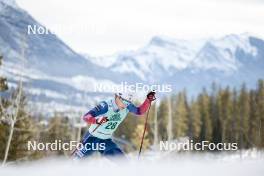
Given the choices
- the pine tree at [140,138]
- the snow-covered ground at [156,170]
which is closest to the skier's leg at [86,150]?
the snow-covered ground at [156,170]

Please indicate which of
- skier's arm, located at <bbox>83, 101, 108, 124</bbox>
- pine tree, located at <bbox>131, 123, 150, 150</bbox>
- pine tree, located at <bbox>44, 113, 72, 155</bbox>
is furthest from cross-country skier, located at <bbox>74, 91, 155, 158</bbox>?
pine tree, located at <bbox>131, 123, 150, 150</bbox>

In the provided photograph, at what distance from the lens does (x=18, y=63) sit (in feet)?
39.7

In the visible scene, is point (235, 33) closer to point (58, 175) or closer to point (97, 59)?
point (97, 59)

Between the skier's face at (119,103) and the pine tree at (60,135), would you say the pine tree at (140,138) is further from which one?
the skier's face at (119,103)

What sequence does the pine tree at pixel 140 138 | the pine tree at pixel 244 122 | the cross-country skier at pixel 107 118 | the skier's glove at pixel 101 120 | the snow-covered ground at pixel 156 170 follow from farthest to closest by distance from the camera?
the pine tree at pixel 140 138
the pine tree at pixel 244 122
the skier's glove at pixel 101 120
the cross-country skier at pixel 107 118
the snow-covered ground at pixel 156 170

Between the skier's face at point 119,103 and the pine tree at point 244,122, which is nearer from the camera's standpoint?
the skier's face at point 119,103

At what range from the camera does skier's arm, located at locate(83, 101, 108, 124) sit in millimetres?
5531

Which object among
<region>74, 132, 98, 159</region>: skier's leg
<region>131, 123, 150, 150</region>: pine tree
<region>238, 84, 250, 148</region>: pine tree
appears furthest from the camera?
<region>131, 123, 150, 150</region>: pine tree

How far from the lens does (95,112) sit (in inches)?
222

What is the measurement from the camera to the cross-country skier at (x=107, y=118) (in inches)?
220

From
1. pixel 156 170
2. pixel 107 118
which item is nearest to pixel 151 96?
pixel 107 118

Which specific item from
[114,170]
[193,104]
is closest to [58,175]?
[114,170]

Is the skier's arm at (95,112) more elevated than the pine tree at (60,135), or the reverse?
the skier's arm at (95,112)

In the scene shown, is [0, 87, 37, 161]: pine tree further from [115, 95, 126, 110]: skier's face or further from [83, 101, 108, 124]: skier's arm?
[83, 101, 108, 124]: skier's arm
